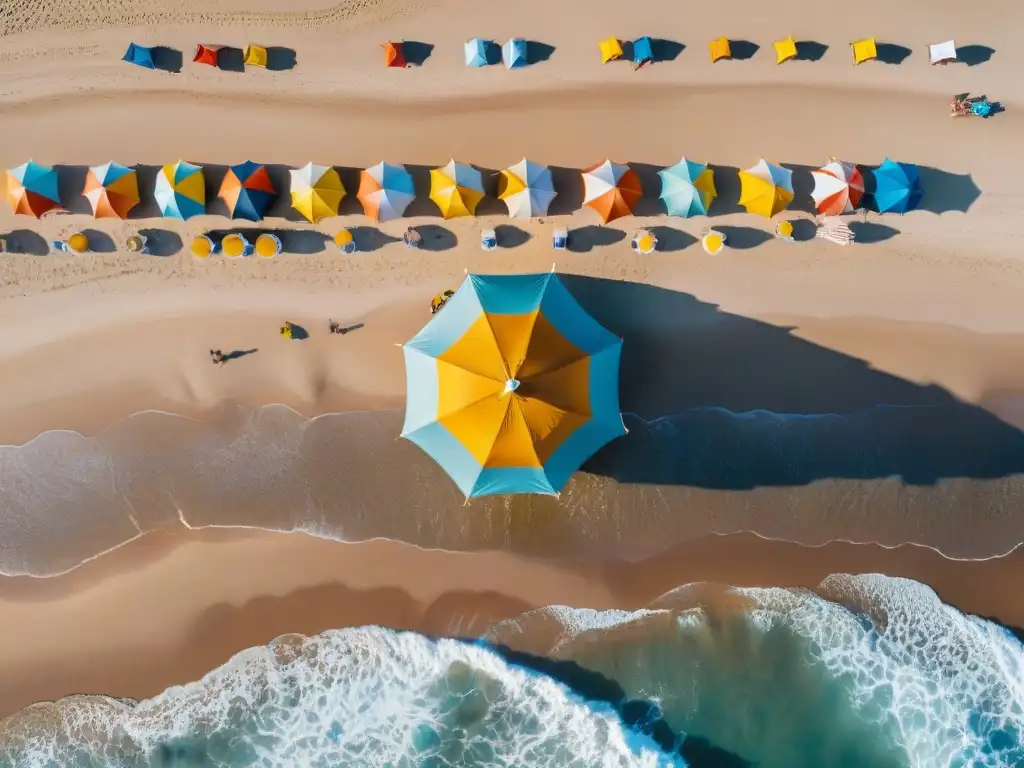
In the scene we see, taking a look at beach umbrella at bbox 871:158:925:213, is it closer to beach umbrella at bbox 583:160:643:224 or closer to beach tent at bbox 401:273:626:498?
beach umbrella at bbox 583:160:643:224

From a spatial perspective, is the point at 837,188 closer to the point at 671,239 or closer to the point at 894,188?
the point at 894,188

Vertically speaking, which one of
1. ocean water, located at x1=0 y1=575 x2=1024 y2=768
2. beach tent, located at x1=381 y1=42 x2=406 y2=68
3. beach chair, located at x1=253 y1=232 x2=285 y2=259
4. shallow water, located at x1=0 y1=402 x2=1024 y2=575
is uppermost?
beach tent, located at x1=381 y1=42 x2=406 y2=68

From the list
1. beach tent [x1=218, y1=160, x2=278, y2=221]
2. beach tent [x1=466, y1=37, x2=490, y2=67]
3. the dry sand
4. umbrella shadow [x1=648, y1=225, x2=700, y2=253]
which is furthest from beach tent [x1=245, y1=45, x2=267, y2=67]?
umbrella shadow [x1=648, y1=225, x2=700, y2=253]

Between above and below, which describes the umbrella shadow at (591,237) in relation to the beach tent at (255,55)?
below

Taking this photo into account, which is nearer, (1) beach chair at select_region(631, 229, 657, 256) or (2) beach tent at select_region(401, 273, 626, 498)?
(2) beach tent at select_region(401, 273, 626, 498)

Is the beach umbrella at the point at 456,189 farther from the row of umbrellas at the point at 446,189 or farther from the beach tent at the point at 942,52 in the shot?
the beach tent at the point at 942,52

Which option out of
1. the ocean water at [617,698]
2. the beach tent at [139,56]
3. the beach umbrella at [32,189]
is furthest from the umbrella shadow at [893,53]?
the beach umbrella at [32,189]

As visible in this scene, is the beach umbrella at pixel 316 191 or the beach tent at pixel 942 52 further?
the beach tent at pixel 942 52
